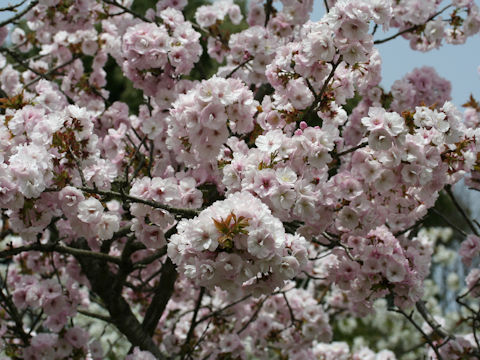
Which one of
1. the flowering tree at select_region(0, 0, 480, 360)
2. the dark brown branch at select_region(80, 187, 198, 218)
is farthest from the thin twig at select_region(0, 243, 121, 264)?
the dark brown branch at select_region(80, 187, 198, 218)

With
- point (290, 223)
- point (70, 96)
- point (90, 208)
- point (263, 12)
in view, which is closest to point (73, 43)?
point (70, 96)

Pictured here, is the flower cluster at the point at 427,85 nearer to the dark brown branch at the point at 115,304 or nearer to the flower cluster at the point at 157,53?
the flower cluster at the point at 157,53

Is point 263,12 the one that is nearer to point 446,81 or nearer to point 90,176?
point 446,81

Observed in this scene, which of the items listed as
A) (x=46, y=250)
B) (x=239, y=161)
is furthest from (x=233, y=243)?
(x=46, y=250)

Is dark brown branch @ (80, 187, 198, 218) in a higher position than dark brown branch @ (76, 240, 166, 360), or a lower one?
lower

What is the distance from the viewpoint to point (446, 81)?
414cm

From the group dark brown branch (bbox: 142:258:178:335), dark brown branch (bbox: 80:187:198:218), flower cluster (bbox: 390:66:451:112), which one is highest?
flower cluster (bbox: 390:66:451:112)

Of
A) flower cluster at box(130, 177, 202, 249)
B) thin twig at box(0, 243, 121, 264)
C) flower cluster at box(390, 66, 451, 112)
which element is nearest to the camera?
flower cluster at box(130, 177, 202, 249)

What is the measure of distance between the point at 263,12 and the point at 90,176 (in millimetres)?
2361

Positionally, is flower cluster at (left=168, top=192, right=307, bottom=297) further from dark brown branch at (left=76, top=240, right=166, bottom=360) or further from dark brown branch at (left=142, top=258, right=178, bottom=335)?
dark brown branch at (left=76, top=240, right=166, bottom=360)

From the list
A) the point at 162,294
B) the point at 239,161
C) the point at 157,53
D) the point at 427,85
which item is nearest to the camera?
the point at 239,161

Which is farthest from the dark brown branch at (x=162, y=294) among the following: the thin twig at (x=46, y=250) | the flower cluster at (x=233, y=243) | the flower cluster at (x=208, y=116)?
the flower cluster at (x=233, y=243)

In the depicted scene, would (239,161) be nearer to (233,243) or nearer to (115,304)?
(233,243)

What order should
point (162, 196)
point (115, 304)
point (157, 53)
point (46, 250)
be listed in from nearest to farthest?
point (162, 196), point (46, 250), point (157, 53), point (115, 304)
